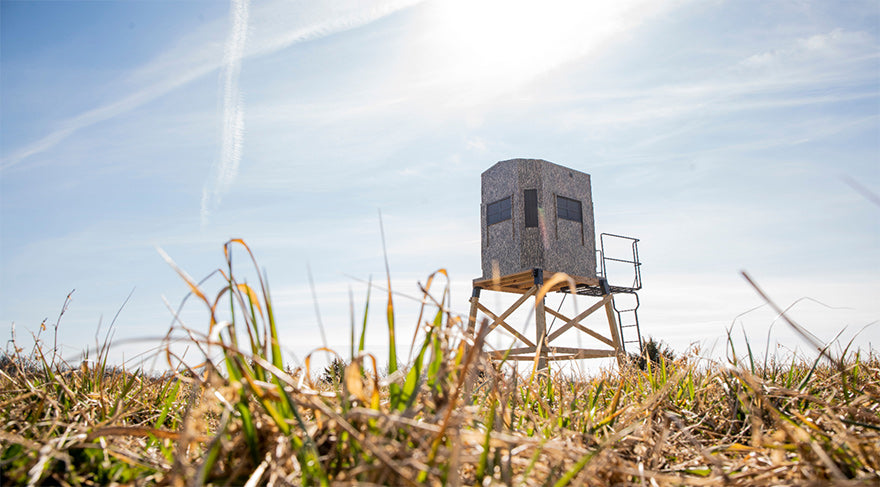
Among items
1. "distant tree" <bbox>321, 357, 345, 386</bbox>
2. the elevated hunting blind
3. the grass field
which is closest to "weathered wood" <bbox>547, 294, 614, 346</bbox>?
the elevated hunting blind

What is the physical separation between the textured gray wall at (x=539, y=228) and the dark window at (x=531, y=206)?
69mm

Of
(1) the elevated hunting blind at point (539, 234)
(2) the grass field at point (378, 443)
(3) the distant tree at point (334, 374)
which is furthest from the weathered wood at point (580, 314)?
(2) the grass field at point (378, 443)

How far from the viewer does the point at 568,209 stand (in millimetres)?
10773

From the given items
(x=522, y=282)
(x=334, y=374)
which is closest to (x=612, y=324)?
(x=522, y=282)

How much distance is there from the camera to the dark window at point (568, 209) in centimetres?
1062

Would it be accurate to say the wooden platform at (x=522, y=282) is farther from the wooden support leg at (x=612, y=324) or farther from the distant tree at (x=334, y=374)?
the distant tree at (x=334, y=374)

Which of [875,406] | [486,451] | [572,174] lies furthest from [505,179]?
[486,451]

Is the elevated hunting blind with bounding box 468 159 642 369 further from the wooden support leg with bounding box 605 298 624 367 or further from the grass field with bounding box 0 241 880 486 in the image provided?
the grass field with bounding box 0 241 880 486

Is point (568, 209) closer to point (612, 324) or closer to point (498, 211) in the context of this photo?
point (498, 211)

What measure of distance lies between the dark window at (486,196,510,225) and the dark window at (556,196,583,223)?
3.17 feet

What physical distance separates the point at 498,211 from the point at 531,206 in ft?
2.37

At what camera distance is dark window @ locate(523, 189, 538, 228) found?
402 inches

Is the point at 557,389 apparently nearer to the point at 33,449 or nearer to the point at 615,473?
the point at 615,473

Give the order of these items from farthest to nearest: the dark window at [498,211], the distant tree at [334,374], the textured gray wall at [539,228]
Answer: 1. the dark window at [498,211]
2. the textured gray wall at [539,228]
3. the distant tree at [334,374]
